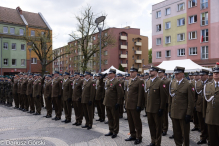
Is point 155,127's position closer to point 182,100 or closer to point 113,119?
point 182,100

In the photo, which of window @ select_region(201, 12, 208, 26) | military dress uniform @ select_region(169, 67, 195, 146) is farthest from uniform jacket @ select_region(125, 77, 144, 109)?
window @ select_region(201, 12, 208, 26)

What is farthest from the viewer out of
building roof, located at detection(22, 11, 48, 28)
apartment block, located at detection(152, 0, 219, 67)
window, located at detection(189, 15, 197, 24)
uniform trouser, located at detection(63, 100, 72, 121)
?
building roof, located at detection(22, 11, 48, 28)

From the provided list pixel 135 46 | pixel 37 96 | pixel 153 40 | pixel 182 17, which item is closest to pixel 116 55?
pixel 135 46

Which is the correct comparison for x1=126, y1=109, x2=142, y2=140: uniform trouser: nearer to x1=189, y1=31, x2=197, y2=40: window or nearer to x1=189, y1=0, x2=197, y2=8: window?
x1=189, y1=31, x2=197, y2=40: window

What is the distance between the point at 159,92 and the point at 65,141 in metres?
3.37

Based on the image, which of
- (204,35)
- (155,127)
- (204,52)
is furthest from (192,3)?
(155,127)

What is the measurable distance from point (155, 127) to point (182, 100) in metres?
1.29

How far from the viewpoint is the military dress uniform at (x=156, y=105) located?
A: 6172 millimetres

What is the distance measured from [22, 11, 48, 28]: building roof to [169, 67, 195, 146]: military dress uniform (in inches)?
1874

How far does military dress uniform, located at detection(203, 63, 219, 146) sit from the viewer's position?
5.10 m

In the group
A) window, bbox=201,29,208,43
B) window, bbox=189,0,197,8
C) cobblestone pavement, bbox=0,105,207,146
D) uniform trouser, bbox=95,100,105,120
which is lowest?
cobblestone pavement, bbox=0,105,207,146

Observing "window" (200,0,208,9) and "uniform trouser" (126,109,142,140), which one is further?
"window" (200,0,208,9)

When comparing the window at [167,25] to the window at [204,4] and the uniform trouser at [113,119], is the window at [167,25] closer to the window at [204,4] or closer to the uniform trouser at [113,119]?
the window at [204,4]

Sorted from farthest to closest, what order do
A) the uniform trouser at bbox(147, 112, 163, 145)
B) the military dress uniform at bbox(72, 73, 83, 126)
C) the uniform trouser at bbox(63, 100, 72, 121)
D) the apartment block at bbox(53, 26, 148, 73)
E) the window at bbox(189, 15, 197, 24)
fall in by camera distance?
1. the apartment block at bbox(53, 26, 148, 73)
2. the window at bbox(189, 15, 197, 24)
3. the uniform trouser at bbox(63, 100, 72, 121)
4. the military dress uniform at bbox(72, 73, 83, 126)
5. the uniform trouser at bbox(147, 112, 163, 145)
